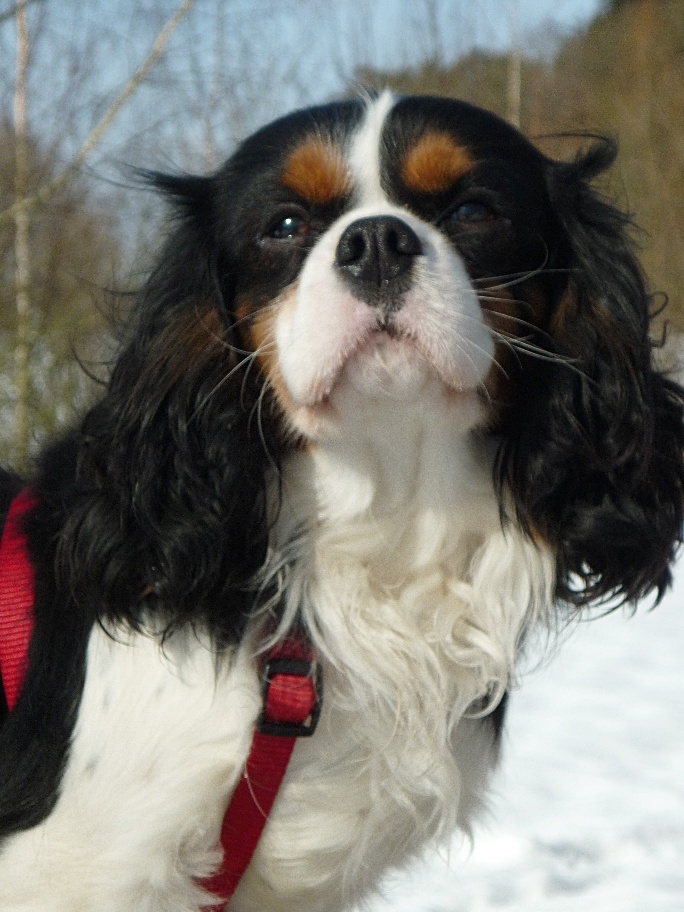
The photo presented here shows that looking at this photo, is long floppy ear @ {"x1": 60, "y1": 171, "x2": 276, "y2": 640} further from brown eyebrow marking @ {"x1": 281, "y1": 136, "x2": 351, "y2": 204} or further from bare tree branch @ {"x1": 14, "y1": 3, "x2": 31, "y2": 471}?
bare tree branch @ {"x1": 14, "y1": 3, "x2": 31, "y2": 471}

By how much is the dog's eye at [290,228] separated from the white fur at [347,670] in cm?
13

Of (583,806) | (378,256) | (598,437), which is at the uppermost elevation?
(378,256)

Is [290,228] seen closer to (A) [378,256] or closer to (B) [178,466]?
(A) [378,256]

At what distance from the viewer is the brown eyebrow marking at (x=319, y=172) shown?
1985 mm

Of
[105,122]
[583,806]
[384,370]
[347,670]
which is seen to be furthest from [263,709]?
[105,122]

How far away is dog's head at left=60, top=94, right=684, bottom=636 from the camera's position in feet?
6.41

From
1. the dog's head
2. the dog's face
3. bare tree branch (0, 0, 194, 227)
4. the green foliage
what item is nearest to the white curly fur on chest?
the dog's head

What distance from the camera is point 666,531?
6.95 ft

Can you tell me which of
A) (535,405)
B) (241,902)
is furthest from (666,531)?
(241,902)

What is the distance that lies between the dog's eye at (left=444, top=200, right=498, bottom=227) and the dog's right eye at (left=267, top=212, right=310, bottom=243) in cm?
26

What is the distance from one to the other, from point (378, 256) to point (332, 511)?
1.66 feet

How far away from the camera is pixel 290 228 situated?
6.68ft

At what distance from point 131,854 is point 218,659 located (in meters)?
0.35

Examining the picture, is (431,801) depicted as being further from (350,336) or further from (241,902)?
(350,336)
